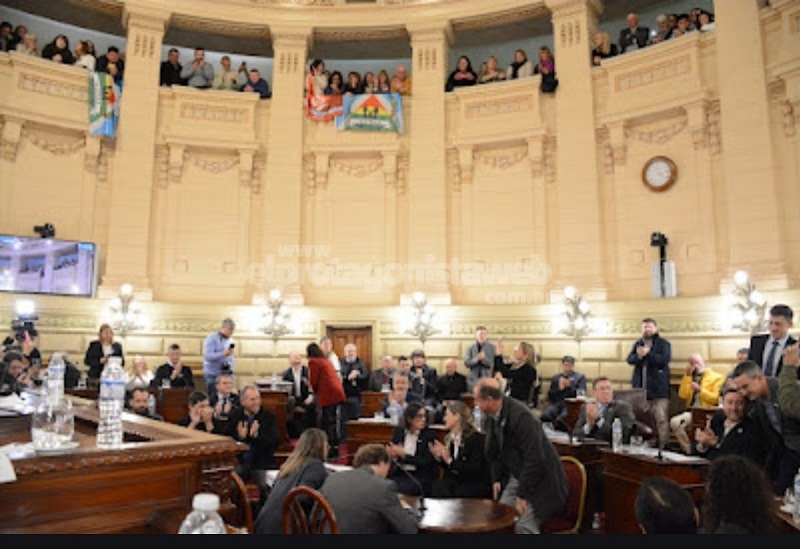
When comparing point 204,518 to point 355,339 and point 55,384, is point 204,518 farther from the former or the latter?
point 355,339

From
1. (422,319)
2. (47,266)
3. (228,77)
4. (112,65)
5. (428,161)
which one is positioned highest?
(228,77)

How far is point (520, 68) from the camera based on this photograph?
42.1 ft

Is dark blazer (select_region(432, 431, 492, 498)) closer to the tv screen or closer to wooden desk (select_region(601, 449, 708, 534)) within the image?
wooden desk (select_region(601, 449, 708, 534))

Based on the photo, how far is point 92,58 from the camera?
1262cm

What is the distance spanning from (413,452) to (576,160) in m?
8.05

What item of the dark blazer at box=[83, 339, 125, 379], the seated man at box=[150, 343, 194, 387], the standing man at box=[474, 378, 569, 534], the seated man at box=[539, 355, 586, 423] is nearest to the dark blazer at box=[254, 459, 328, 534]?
the standing man at box=[474, 378, 569, 534]

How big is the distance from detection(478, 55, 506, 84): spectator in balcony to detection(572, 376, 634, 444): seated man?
8.43 m

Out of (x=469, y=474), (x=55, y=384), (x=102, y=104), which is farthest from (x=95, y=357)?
(x=469, y=474)

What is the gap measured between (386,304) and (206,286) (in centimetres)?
379

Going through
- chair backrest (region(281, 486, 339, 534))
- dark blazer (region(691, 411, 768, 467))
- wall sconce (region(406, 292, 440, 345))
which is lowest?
chair backrest (region(281, 486, 339, 534))

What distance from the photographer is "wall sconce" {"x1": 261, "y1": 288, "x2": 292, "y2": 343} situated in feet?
40.0

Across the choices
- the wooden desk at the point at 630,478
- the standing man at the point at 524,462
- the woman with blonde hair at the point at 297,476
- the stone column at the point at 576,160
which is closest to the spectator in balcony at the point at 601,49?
the stone column at the point at 576,160

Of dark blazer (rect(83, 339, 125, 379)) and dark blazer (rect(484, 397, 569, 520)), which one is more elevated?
dark blazer (rect(83, 339, 125, 379))

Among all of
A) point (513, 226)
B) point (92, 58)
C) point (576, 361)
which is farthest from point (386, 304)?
point (92, 58)
